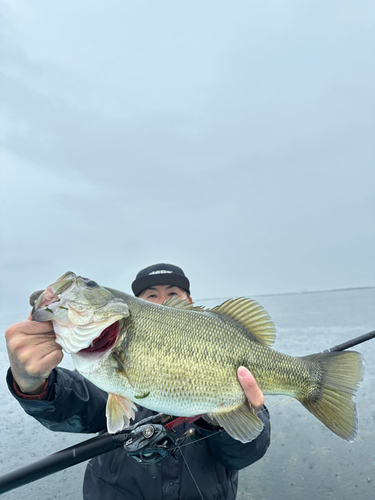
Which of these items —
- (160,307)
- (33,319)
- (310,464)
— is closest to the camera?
(33,319)

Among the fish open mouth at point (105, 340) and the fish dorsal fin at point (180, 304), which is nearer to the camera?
the fish open mouth at point (105, 340)

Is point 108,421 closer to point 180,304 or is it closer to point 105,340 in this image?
point 105,340

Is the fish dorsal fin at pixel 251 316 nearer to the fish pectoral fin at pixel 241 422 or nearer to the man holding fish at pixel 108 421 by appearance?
the man holding fish at pixel 108 421

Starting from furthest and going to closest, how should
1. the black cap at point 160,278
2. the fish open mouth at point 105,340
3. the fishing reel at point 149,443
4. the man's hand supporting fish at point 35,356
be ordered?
1. the black cap at point 160,278
2. the fishing reel at point 149,443
3. the fish open mouth at point 105,340
4. the man's hand supporting fish at point 35,356

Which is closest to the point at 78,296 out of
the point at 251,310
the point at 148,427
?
the point at 148,427

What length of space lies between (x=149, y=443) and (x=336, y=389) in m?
1.50

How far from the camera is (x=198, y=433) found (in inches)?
111

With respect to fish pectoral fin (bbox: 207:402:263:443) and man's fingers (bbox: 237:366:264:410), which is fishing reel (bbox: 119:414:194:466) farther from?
man's fingers (bbox: 237:366:264:410)

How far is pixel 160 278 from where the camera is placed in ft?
13.1

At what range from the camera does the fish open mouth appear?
222 centimetres

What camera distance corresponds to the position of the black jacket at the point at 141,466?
8.66 feet

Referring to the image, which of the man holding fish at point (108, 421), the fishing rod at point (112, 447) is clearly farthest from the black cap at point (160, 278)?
the fishing rod at point (112, 447)

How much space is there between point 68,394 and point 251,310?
5.47 feet

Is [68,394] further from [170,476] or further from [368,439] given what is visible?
[368,439]
